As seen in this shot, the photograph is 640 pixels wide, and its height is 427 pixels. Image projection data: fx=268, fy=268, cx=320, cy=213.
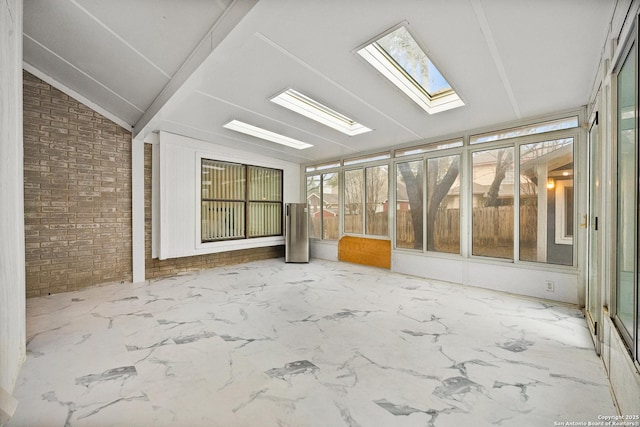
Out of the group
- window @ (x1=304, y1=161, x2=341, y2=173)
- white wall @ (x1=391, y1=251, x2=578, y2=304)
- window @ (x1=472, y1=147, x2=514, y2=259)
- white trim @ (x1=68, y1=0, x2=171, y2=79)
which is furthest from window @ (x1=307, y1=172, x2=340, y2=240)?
white trim @ (x1=68, y1=0, x2=171, y2=79)

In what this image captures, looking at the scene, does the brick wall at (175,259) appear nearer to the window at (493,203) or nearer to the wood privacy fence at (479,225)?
the wood privacy fence at (479,225)

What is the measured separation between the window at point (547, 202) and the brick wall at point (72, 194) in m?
6.15

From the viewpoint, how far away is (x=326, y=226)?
6.65 m

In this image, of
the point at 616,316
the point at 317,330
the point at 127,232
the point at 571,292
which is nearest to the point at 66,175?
the point at 127,232

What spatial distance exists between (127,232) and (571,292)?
256 inches

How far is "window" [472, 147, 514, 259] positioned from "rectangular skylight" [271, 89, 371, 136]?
196cm

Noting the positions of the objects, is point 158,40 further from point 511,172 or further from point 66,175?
point 511,172

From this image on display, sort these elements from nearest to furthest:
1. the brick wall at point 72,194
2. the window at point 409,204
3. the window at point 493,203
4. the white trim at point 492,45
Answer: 1. the white trim at point 492,45
2. the brick wall at point 72,194
3. the window at point 493,203
4. the window at point 409,204

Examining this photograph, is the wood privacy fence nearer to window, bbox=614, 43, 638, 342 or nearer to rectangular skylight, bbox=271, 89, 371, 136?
rectangular skylight, bbox=271, 89, 371, 136

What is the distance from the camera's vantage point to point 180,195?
476cm

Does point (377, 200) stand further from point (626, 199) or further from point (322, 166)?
point (626, 199)

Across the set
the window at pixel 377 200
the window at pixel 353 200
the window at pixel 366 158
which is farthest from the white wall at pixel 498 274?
the window at pixel 366 158

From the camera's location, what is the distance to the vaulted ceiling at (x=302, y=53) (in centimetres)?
186

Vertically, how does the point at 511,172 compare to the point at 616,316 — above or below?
above
